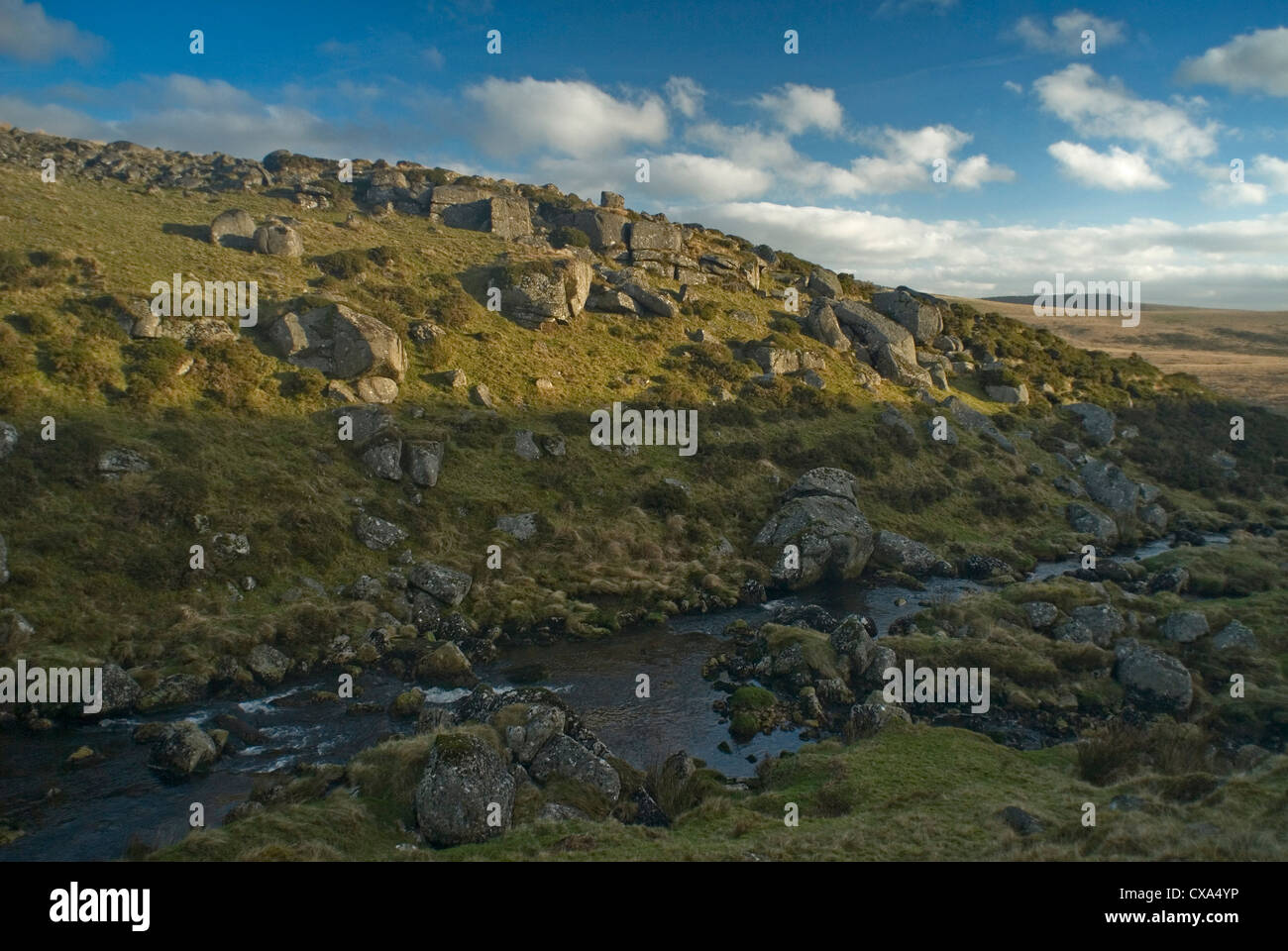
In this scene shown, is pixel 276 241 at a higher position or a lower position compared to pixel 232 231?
lower

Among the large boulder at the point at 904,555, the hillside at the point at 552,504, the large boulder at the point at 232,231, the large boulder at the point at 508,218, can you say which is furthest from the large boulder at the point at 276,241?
the large boulder at the point at 904,555

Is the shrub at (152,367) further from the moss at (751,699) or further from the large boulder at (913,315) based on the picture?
the large boulder at (913,315)

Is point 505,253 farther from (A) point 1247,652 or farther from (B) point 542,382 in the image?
(A) point 1247,652

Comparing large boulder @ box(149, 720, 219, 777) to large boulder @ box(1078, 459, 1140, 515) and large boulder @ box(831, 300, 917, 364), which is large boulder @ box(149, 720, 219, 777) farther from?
large boulder @ box(831, 300, 917, 364)

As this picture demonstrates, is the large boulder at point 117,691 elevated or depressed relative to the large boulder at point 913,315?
depressed

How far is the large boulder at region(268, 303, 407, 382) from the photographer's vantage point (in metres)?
48.3

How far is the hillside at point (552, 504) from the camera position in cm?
2186

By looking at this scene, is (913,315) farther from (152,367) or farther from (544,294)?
(152,367)

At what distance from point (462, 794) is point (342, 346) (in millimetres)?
38406

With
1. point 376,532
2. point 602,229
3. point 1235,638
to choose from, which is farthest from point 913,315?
point 376,532

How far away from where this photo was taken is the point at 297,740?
24625mm

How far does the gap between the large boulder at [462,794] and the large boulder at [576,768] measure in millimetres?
1627

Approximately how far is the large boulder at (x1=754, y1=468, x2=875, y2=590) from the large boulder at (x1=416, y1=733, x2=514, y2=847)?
2591 centimetres

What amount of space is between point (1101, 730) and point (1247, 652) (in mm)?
10499
